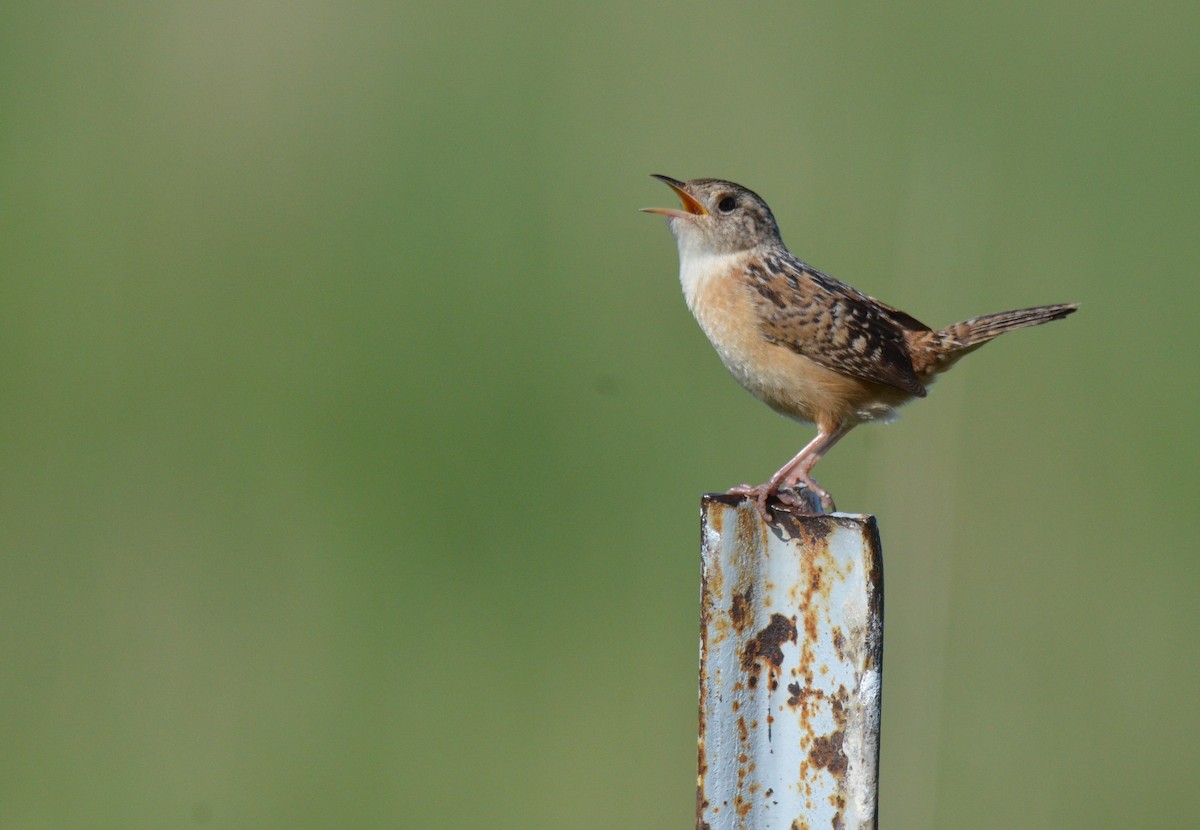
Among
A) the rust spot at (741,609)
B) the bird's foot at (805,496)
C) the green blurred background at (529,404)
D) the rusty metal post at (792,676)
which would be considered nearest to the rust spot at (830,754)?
the rusty metal post at (792,676)

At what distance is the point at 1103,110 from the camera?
627 centimetres

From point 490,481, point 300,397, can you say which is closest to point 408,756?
point 490,481

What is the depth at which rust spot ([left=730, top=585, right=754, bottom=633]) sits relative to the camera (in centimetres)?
195

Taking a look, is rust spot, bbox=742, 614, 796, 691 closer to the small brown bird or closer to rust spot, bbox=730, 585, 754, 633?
rust spot, bbox=730, 585, 754, 633

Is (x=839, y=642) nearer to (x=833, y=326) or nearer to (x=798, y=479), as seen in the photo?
(x=798, y=479)

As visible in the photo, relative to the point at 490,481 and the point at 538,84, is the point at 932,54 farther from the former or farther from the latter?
the point at 490,481

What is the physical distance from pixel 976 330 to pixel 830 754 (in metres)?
2.20

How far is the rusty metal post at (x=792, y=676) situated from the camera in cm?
186

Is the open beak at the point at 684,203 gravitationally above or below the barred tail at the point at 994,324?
above

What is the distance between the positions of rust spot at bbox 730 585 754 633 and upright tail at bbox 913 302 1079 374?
2.04 m

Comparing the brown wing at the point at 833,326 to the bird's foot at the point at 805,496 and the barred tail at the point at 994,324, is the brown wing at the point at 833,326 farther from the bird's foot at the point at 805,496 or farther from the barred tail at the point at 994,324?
the bird's foot at the point at 805,496

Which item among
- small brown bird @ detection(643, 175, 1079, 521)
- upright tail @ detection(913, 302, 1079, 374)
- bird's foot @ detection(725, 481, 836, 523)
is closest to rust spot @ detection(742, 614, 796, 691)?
bird's foot @ detection(725, 481, 836, 523)

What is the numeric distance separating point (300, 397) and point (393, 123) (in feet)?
5.29

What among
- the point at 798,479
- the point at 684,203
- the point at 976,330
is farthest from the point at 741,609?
the point at 684,203
